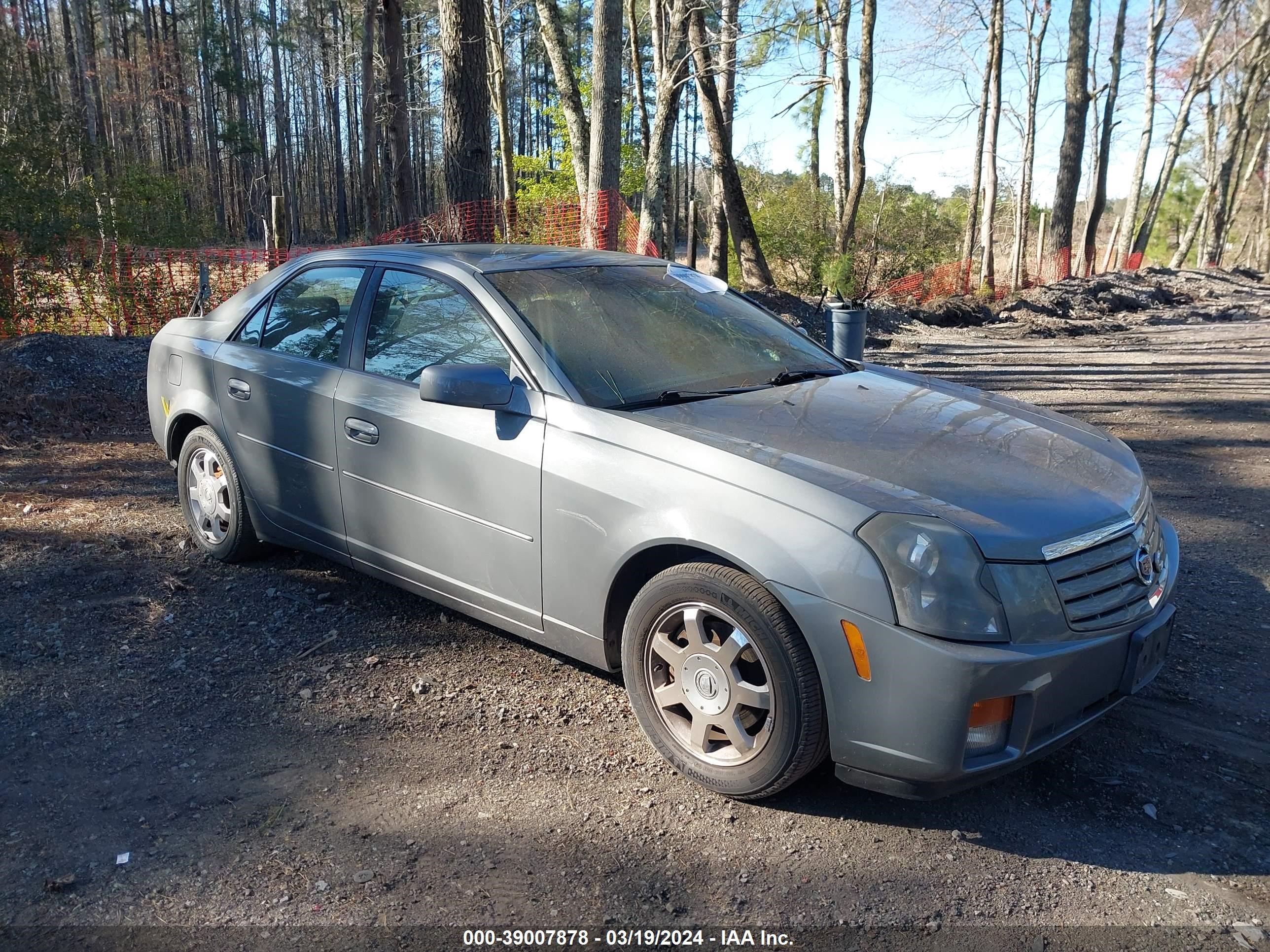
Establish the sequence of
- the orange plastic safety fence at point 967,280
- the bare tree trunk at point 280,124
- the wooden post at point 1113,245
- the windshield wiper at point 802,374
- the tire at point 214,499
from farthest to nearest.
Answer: the bare tree trunk at point 280,124 → the wooden post at point 1113,245 → the orange plastic safety fence at point 967,280 → the tire at point 214,499 → the windshield wiper at point 802,374

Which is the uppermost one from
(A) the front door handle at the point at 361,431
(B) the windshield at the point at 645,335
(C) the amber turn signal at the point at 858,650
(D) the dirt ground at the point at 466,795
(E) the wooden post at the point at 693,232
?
(E) the wooden post at the point at 693,232

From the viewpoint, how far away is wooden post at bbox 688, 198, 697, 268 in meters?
16.2

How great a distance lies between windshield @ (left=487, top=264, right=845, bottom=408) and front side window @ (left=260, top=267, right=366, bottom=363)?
0.86 meters

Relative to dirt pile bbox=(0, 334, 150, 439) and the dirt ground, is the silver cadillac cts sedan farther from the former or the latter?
dirt pile bbox=(0, 334, 150, 439)

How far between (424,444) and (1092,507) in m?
2.37

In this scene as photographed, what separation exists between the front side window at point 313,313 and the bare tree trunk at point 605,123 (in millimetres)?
8664

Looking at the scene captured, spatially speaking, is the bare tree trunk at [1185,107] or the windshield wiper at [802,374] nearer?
the windshield wiper at [802,374]

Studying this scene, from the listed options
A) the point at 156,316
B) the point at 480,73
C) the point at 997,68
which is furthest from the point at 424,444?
the point at 997,68

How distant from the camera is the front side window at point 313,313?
4387 millimetres

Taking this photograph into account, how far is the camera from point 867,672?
2711 millimetres

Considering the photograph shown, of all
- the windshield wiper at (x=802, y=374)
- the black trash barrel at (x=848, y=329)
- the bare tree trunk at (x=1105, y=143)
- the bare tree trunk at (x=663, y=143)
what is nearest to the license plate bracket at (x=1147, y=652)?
the windshield wiper at (x=802, y=374)

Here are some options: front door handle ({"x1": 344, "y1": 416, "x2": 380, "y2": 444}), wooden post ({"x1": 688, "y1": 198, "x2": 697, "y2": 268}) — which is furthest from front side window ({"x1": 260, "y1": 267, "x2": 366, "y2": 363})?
wooden post ({"x1": 688, "y1": 198, "x2": 697, "y2": 268})

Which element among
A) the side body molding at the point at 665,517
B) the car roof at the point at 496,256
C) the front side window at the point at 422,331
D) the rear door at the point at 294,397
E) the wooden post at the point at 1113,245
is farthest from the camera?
the wooden post at the point at 1113,245

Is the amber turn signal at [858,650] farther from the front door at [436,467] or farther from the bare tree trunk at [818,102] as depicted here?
the bare tree trunk at [818,102]
